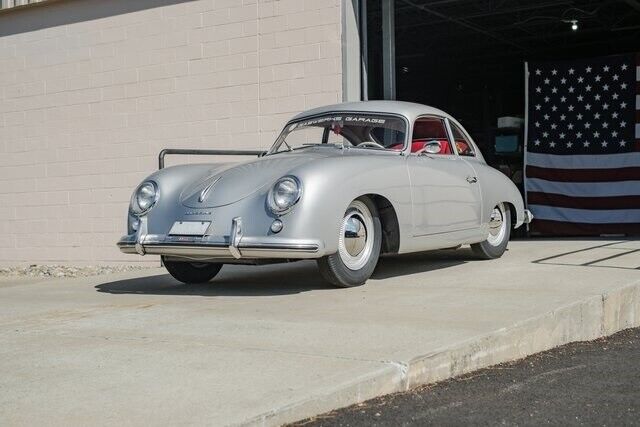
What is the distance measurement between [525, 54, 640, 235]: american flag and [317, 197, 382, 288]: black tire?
662 cm

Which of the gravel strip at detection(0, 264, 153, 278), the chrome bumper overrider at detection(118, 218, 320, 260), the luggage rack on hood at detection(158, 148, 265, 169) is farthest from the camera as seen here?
the gravel strip at detection(0, 264, 153, 278)

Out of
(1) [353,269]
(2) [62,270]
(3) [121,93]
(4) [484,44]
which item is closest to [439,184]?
(1) [353,269]

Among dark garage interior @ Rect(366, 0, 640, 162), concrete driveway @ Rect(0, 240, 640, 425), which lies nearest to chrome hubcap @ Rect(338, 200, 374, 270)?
concrete driveway @ Rect(0, 240, 640, 425)

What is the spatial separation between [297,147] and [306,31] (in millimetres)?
3817

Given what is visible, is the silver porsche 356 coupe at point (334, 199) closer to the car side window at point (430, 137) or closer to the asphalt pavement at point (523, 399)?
the car side window at point (430, 137)

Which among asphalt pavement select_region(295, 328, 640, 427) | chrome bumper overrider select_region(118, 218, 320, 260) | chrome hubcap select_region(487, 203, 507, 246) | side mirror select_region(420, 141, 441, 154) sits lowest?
asphalt pavement select_region(295, 328, 640, 427)

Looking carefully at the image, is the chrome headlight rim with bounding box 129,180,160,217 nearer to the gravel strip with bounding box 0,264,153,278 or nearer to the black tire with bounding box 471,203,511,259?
the black tire with bounding box 471,203,511,259

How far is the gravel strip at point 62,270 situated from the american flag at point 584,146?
19.9 feet

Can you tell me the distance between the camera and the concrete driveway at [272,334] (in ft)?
9.96

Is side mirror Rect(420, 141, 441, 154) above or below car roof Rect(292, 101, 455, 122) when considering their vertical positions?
below

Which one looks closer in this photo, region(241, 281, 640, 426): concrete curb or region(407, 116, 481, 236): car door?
region(241, 281, 640, 426): concrete curb

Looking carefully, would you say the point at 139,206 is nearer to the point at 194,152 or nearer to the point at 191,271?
the point at 191,271

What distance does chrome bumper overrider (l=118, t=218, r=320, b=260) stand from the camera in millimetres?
5105

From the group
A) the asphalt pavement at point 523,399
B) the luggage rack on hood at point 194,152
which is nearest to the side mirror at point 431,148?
the asphalt pavement at point 523,399
